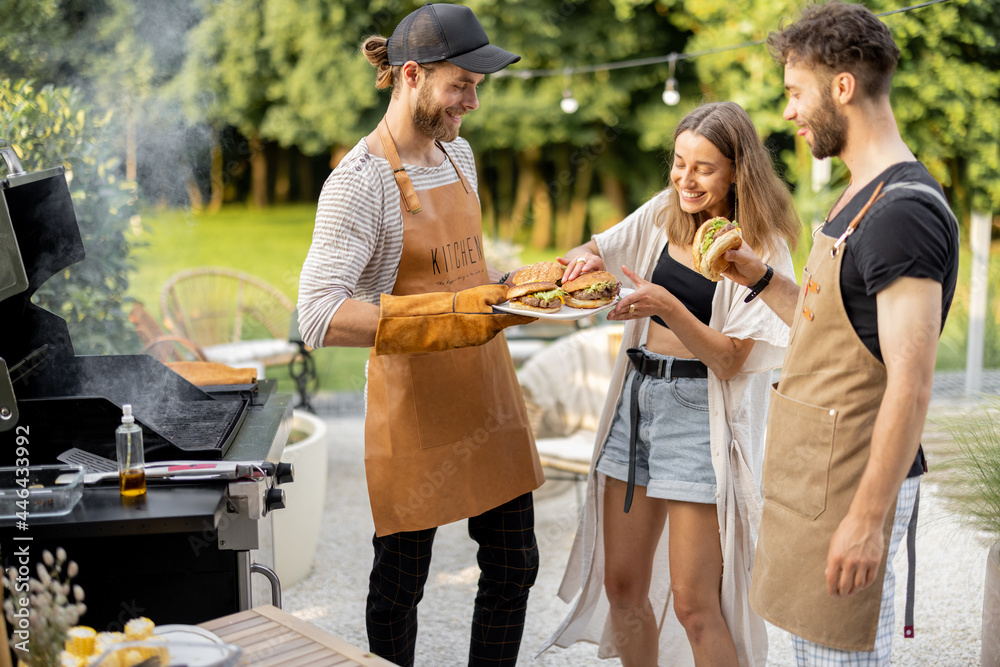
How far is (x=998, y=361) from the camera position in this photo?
7090 mm

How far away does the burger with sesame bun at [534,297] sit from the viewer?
2.19 m

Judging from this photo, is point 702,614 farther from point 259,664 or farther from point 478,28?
point 478,28

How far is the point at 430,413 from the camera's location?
242 centimetres

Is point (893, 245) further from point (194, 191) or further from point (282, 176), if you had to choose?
point (194, 191)

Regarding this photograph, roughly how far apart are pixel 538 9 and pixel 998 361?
24.4ft

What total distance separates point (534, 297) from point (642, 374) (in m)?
0.54

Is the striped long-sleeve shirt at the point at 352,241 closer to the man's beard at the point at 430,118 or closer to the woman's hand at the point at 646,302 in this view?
the man's beard at the point at 430,118

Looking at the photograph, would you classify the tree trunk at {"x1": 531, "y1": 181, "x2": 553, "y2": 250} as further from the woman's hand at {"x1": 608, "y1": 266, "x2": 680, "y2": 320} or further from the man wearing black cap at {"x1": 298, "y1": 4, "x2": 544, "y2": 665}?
the woman's hand at {"x1": 608, "y1": 266, "x2": 680, "y2": 320}

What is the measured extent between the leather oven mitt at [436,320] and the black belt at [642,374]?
0.55 meters

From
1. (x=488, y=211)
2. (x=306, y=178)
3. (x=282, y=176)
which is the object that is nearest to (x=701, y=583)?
(x=488, y=211)

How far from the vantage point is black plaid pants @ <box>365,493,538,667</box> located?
2484 millimetres

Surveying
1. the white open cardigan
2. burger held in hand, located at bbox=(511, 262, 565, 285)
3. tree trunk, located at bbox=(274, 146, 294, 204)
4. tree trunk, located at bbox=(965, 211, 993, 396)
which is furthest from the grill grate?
tree trunk, located at bbox=(274, 146, 294, 204)

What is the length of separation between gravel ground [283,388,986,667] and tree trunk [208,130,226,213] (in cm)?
975

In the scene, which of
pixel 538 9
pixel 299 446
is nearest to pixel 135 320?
pixel 299 446
